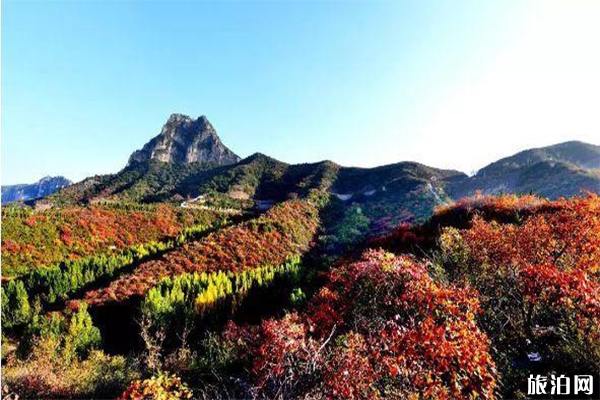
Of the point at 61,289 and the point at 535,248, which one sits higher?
the point at 535,248

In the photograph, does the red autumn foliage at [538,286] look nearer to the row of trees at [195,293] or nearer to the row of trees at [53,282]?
the row of trees at [195,293]

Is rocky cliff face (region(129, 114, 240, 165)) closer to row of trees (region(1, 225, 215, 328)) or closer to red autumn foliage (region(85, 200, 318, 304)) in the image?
red autumn foliage (region(85, 200, 318, 304))

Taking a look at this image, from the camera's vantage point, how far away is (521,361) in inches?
337

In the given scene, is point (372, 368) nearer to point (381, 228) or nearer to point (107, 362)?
point (107, 362)

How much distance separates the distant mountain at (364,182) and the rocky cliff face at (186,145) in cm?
2319

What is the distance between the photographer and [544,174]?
2502 inches

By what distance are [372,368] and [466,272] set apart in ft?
23.0

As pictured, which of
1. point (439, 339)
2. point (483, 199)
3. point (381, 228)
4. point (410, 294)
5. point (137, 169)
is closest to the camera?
point (439, 339)

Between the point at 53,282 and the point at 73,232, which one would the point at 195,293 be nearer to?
the point at 53,282

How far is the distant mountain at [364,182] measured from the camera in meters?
59.4

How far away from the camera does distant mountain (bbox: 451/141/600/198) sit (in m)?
53.1

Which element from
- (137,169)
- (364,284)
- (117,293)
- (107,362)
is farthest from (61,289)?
(137,169)

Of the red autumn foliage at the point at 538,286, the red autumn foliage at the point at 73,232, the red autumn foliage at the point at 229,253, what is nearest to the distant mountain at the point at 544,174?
the red autumn foliage at the point at 229,253

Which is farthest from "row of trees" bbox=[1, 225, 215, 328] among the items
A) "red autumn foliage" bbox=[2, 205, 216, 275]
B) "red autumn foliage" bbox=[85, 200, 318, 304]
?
"red autumn foliage" bbox=[2, 205, 216, 275]
